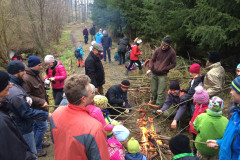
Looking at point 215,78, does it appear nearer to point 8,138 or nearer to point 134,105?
point 134,105

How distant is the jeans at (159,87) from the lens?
5203 mm

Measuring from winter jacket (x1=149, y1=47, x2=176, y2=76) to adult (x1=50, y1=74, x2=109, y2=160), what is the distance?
3.65 metres

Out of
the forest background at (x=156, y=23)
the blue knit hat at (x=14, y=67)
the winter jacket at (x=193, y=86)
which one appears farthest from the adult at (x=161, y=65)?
the blue knit hat at (x=14, y=67)

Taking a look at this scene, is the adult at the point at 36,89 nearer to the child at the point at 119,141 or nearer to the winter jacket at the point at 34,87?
the winter jacket at the point at 34,87

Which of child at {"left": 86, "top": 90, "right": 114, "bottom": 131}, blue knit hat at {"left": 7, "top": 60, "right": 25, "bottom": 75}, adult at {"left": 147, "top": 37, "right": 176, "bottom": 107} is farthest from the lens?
adult at {"left": 147, "top": 37, "right": 176, "bottom": 107}

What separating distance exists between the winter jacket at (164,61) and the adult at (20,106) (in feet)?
11.1

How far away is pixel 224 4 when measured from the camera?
201 inches

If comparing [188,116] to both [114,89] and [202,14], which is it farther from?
[202,14]

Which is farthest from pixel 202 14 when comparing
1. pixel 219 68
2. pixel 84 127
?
pixel 84 127

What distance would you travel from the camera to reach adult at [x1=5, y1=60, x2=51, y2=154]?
2.62 m

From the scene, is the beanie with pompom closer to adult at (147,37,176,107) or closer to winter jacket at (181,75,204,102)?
winter jacket at (181,75,204,102)

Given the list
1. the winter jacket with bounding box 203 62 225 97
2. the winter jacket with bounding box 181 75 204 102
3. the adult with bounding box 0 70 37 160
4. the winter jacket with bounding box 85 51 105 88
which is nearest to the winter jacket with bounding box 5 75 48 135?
the adult with bounding box 0 70 37 160

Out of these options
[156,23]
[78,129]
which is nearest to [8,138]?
[78,129]

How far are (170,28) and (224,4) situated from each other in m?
2.94
